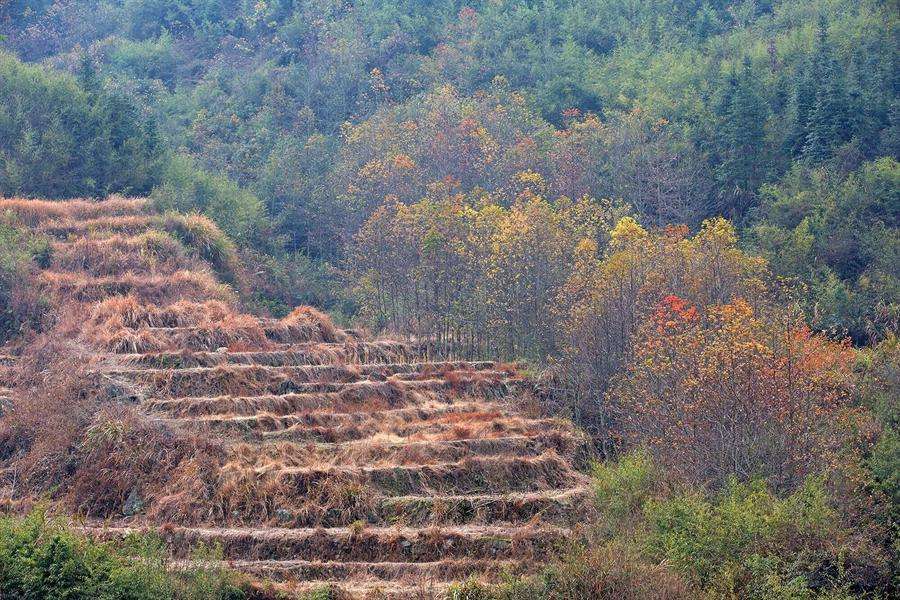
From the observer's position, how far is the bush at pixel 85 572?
20.5 metres

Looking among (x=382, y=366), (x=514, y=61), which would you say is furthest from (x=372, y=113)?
(x=382, y=366)

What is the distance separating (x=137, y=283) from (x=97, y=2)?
62391mm

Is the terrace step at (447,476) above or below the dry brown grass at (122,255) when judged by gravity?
below

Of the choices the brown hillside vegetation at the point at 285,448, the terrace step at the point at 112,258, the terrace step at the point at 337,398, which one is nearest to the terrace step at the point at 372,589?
the brown hillside vegetation at the point at 285,448

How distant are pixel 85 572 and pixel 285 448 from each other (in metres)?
7.50

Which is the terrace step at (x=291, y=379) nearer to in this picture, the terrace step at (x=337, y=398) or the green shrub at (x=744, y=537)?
the terrace step at (x=337, y=398)

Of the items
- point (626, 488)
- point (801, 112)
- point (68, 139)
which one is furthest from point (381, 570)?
point (801, 112)

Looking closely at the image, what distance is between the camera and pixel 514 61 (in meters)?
74.6

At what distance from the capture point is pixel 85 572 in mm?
20953

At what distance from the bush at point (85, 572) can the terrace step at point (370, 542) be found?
177 cm

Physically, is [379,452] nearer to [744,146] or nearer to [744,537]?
[744,537]

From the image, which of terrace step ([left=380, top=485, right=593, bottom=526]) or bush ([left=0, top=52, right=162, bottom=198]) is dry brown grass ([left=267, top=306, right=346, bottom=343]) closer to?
terrace step ([left=380, top=485, right=593, bottom=526])

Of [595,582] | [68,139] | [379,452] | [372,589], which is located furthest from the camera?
[68,139]

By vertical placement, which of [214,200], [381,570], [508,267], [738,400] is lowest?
[214,200]
